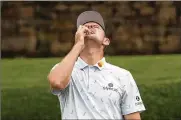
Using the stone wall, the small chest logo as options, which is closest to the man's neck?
the small chest logo

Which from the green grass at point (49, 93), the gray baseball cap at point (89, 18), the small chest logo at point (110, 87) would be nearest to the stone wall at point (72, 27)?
the green grass at point (49, 93)

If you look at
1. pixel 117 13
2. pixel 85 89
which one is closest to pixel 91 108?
pixel 85 89

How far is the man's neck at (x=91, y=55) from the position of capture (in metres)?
2.38

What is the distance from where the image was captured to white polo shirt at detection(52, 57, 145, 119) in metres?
2.31

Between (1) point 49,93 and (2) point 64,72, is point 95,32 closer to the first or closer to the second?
(2) point 64,72

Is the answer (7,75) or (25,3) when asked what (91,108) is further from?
(25,3)

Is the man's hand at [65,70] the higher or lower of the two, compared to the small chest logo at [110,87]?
higher

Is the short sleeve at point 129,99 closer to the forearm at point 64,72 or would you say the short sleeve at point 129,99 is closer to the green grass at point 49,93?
the forearm at point 64,72

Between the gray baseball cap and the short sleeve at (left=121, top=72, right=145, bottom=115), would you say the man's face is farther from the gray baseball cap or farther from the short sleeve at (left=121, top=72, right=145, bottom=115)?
the short sleeve at (left=121, top=72, right=145, bottom=115)

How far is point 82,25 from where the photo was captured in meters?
2.43

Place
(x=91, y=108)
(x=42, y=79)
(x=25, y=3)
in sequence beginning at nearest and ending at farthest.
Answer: (x=91, y=108) < (x=42, y=79) < (x=25, y=3)

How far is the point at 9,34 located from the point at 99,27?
5670mm

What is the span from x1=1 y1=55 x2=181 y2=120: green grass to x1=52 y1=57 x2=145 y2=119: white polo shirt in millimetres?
3089

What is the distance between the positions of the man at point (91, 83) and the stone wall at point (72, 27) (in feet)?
18.1
